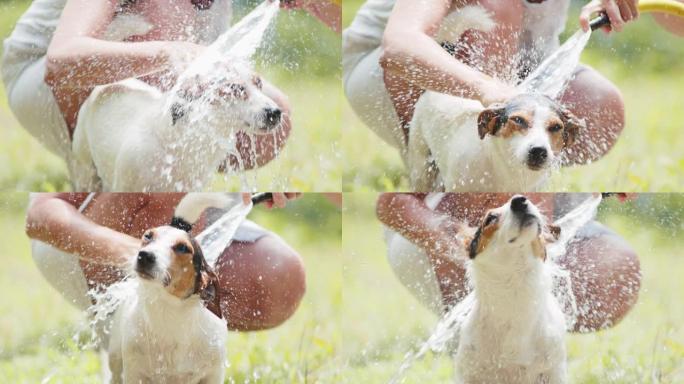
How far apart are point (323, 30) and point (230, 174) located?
Answer: 454mm

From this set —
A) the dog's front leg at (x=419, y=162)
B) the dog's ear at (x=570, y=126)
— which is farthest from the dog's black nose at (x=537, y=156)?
the dog's front leg at (x=419, y=162)

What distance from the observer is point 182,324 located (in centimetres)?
315

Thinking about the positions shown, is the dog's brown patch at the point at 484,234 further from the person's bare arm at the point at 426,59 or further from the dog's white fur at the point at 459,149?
the person's bare arm at the point at 426,59

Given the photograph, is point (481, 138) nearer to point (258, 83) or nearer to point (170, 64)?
point (258, 83)

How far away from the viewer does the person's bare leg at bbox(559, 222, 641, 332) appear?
11.2ft

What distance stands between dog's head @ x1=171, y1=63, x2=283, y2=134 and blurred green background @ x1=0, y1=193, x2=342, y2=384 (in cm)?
29

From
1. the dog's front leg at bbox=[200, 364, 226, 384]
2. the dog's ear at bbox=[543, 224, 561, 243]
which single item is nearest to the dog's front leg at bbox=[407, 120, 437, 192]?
the dog's ear at bbox=[543, 224, 561, 243]

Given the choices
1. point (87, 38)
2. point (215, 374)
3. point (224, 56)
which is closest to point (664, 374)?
point (215, 374)

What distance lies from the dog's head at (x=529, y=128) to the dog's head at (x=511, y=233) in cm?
13

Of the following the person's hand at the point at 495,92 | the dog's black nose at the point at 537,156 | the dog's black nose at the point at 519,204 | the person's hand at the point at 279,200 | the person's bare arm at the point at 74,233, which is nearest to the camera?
the dog's black nose at the point at 519,204

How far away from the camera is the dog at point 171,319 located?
10.2ft

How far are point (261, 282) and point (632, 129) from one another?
1.07 meters

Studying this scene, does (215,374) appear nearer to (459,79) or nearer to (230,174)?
(230,174)

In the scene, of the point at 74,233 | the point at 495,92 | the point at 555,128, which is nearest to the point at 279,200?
the point at 74,233
